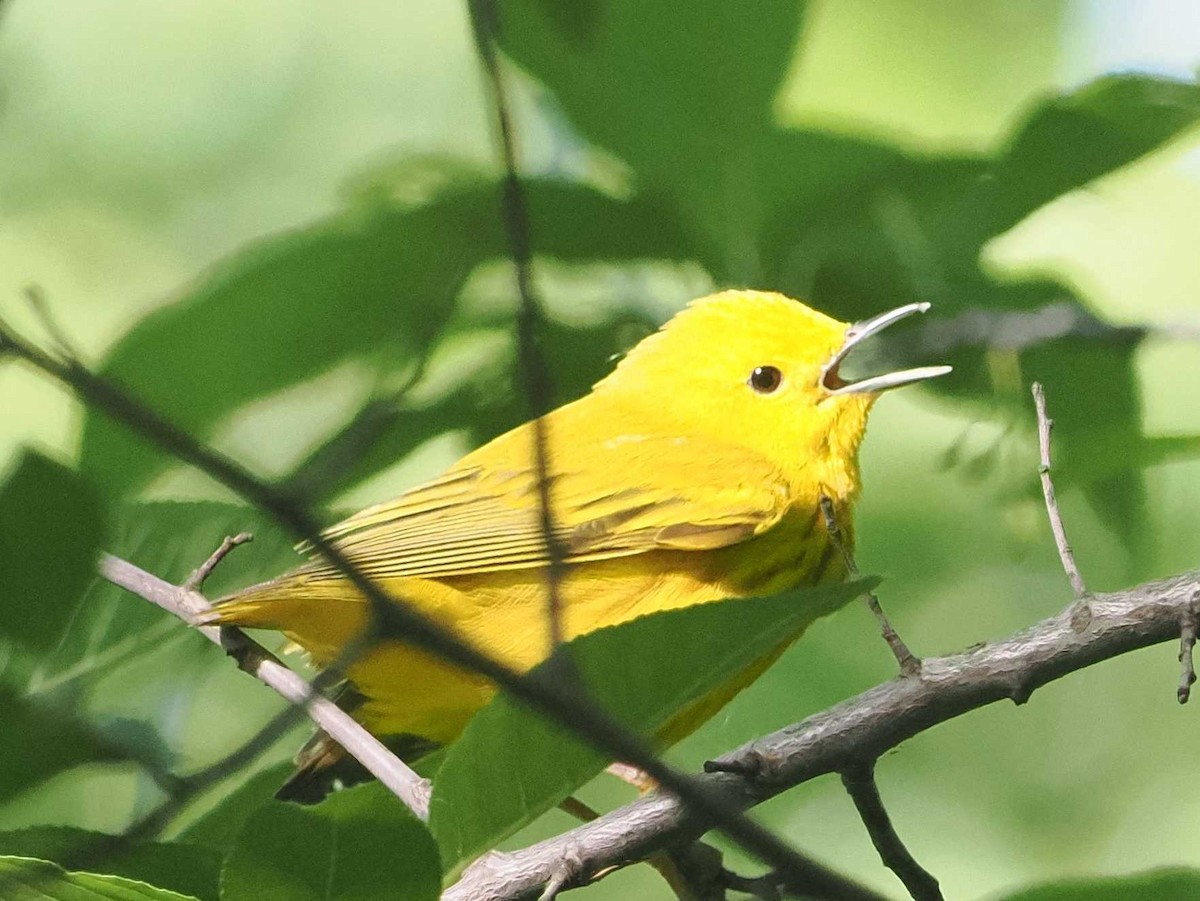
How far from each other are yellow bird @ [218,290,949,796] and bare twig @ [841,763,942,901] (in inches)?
30.9

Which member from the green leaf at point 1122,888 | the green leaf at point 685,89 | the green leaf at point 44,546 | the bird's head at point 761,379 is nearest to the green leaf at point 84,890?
the green leaf at point 44,546

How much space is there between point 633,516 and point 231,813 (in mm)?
1395

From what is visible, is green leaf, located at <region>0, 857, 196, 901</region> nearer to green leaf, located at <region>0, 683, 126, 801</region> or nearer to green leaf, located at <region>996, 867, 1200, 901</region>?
green leaf, located at <region>0, 683, 126, 801</region>

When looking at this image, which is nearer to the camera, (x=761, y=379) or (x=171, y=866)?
(x=171, y=866)

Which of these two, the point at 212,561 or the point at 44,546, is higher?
the point at 212,561

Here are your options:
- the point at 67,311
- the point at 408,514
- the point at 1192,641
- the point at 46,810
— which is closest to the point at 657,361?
the point at 408,514

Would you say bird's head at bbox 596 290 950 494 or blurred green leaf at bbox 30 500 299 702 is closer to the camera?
blurred green leaf at bbox 30 500 299 702

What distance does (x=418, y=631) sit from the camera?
0.91 m

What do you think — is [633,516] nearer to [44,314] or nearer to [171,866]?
[171,866]

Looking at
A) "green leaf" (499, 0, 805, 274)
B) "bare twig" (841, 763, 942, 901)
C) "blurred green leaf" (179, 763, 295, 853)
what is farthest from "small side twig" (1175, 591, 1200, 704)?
"green leaf" (499, 0, 805, 274)

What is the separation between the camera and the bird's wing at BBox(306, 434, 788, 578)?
3.32m

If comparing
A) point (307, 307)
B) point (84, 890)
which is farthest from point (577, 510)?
point (84, 890)

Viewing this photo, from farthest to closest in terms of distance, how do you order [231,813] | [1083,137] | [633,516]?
[633,516]
[1083,137]
[231,813]

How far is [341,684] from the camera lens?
3.27 m
